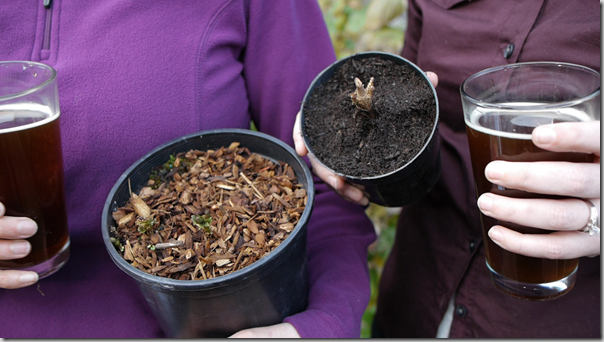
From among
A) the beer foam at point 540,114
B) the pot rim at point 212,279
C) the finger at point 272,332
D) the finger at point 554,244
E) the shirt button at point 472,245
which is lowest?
the shirt button at point 472,245

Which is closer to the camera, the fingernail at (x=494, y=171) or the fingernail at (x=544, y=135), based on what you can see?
the fingernail at (x=544, y=135)

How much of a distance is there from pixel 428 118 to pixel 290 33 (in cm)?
59

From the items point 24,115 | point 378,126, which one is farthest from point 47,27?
point 378,126

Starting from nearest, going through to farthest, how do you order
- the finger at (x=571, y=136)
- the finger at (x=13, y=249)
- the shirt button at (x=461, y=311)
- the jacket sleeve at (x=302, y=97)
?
the finger at (x=571, y=136) < the finger at (x=13, y=249) < the jacket sleeve at (x=302, y=97) < the shirt button at (x=461, y=311)

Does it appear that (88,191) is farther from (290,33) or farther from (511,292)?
(511,292)

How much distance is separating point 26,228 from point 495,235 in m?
1.21

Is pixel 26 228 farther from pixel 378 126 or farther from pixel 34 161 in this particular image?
pixel 378 126

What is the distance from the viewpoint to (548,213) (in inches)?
40.2

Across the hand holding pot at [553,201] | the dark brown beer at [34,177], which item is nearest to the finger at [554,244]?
the hand holding pot at [553,201]

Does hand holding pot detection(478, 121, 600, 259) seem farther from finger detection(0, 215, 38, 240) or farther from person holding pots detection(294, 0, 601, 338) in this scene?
finger detection(0, 215, 38, 240)

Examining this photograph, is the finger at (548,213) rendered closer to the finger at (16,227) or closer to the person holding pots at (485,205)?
the person holding pots at (485,205)

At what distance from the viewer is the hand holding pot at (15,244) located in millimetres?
1105

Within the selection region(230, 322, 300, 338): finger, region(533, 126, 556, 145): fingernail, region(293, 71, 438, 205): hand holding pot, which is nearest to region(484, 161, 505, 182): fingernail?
region(533, 126, 556, 145): fingernail

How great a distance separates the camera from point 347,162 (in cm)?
124
